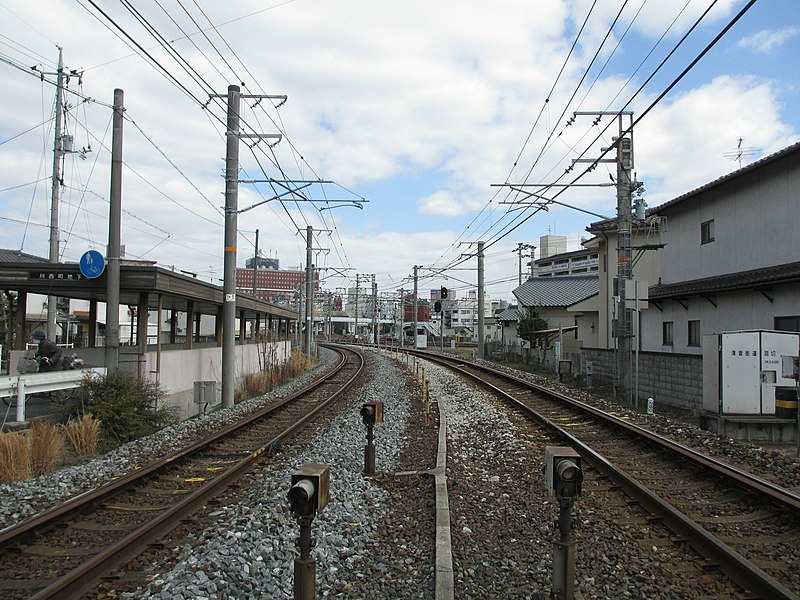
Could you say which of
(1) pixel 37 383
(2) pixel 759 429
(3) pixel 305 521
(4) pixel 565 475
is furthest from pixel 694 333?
(3) pixel 305 521

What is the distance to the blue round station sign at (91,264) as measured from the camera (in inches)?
494

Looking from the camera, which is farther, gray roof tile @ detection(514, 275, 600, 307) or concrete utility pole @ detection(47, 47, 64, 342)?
gray roof tile @ detection(514, 275, 600, 307)

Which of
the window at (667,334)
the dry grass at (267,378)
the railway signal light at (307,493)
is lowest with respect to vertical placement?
the dry grass at (267,378)

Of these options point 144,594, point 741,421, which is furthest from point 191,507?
point 741,421

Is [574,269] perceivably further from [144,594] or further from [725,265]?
[144,594]

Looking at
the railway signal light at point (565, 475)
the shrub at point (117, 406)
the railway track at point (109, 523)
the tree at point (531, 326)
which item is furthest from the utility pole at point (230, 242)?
the tree at point (531, 326)

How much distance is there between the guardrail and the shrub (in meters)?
0.42

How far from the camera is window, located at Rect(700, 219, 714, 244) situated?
788 inches

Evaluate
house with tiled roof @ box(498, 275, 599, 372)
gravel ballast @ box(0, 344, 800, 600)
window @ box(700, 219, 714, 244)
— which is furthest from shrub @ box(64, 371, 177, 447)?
house with tiled roof @ box(498, 275, 599, 372)

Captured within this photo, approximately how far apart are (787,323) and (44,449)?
1611 centimetres

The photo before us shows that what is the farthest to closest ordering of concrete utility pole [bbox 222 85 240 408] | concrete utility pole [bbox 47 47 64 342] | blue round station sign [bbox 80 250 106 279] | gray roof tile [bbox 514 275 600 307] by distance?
gray roof tile [bbox 514 275 600 307], concrete utility pole [bbox 47 47 64 342], concrete utility pole [bbox 222 85 240 408], blue round station sign [bbox 80 250 106 279]

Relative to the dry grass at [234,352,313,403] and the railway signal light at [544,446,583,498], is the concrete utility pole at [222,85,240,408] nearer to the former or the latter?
the dry grass at [234,352,313,403]

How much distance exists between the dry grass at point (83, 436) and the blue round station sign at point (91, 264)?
12.9ft

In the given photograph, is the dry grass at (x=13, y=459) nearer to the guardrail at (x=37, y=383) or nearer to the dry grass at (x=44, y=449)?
the dry grass at (x=44, y=449)
